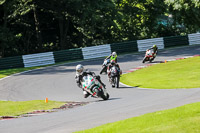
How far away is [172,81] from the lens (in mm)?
18562

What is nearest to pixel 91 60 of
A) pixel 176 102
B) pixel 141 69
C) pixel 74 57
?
pixel 74 57

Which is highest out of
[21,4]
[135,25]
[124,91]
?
[21,4]

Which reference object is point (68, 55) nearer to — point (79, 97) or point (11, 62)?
point (11, 62)

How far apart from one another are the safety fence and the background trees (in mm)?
2051

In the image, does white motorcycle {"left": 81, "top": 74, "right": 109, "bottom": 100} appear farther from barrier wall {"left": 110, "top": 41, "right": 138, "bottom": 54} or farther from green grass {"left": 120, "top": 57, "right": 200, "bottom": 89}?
barrier wall {"left": 110, "top": 41, "right": 138, "bottom": 54}

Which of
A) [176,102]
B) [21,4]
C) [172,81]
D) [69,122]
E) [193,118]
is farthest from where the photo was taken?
[21,4]

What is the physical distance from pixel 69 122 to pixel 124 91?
294 inches

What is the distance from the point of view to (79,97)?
668 inches

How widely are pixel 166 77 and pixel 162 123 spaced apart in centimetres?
1198

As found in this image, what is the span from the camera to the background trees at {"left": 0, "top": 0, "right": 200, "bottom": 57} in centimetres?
3716

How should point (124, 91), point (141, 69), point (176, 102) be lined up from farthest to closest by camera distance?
point (141, 69), point (124, 91), point (176, 102)

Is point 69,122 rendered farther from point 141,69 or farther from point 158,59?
point 158,59

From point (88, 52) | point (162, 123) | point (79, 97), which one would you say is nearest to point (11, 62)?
point (88, 52)

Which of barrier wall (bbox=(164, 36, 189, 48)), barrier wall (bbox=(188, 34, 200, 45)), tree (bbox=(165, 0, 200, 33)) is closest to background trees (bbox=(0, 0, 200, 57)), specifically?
tree (bbox=(165, 0, 200, 33))
